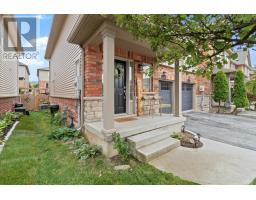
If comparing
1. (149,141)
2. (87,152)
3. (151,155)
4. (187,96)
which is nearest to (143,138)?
(149,141)

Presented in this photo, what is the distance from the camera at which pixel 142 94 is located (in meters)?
6.96

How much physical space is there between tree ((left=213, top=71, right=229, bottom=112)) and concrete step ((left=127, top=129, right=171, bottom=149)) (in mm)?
8457

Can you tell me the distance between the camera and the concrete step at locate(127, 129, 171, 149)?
3.96 metres

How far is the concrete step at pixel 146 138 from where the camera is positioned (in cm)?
396

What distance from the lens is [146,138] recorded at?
13.7 feet

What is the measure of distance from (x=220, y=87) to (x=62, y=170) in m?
11.3

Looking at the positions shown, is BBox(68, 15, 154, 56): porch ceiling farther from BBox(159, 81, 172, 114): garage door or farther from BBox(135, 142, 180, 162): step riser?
BBox(159, 81, 172, 114): garage door

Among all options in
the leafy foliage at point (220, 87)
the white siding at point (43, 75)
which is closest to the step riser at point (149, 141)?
the leafy foliage at point (220, 87)

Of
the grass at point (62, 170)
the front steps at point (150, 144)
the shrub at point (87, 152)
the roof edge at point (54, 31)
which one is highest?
the roof edge at point (54, 31)

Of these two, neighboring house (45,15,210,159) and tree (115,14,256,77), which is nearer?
tree (115,14,256,77)

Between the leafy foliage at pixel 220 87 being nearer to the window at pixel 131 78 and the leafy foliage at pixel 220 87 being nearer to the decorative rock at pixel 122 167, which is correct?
the window at pixel 131 78

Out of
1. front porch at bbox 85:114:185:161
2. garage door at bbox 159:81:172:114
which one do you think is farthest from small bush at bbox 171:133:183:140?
garage door at bbox 159:81:172:114

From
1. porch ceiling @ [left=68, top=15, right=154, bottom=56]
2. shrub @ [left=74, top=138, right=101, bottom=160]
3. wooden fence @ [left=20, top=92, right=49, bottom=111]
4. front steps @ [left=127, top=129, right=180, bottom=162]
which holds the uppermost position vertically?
porch ceiling @ [left=68, top=15, right=154, bottom=56]

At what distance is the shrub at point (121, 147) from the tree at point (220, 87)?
9980 mm
